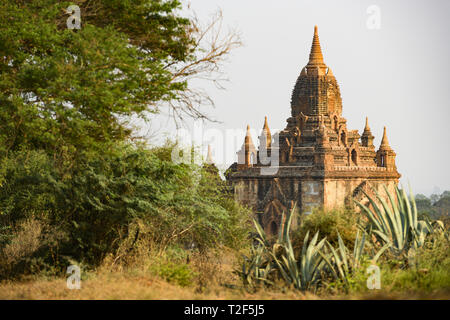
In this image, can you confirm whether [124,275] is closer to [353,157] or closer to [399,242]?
[399,242]

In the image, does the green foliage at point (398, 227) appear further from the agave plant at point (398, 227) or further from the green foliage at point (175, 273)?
the green foliage at point (175, 273)

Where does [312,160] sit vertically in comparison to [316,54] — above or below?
below

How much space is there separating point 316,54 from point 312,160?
28.3 feet

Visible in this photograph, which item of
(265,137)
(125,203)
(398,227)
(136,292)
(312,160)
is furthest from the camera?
(265,137)

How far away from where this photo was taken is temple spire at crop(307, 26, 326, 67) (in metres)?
41.1

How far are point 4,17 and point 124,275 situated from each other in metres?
5.93

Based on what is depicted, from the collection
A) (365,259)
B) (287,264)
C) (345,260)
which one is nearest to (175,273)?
(287,264)

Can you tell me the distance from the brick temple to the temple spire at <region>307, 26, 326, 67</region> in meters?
0.03

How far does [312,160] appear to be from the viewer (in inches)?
1462

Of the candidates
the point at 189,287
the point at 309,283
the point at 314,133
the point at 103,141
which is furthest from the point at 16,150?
the point at 314,133

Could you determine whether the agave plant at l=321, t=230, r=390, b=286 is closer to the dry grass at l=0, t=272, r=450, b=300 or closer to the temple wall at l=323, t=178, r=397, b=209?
the dry grass at l=0, t=272, r=450, b=300

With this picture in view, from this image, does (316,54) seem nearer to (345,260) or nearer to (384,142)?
(384,142)

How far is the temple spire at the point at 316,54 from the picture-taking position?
135ft

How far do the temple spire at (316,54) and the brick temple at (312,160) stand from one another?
0.03 m
